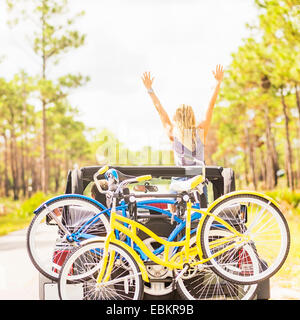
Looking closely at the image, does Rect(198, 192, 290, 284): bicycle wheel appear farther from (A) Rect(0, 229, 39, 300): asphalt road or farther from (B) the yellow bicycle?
(A) Rect(0, 229, 39, 300): asphalt road

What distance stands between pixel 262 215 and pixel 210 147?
70.2m

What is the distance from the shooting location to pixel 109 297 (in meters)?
3.26

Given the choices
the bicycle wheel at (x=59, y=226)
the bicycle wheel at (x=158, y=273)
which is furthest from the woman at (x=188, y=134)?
the bicycle wheel at (x=59, y=226)

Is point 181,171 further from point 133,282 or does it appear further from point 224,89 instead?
point 224,89

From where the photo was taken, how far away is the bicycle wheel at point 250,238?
323cm

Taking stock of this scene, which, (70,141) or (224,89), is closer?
(224,89)

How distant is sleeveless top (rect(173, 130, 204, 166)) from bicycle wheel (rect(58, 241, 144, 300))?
112cm

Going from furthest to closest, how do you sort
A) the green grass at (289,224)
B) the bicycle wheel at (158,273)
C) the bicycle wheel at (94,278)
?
the green grass at (289,224), the bicycle wheel at (158,273), the bicycle wheel at (94,278)

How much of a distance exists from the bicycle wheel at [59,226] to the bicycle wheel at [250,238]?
77 centimetres

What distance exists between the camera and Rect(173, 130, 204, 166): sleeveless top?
4.07 meters

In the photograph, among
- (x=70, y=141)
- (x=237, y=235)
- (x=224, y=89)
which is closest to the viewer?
(x=237, y=235)

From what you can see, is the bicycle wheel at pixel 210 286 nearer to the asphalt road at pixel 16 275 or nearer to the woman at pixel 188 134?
the woman at pixel 188 134

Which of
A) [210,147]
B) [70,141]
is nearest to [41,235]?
[70,141]

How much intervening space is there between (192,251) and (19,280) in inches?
171
